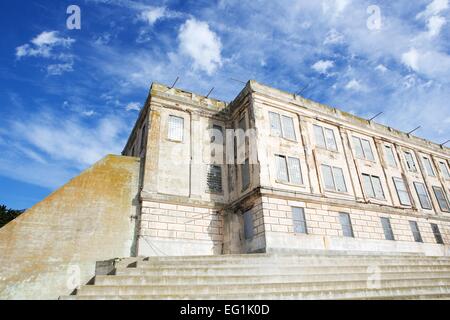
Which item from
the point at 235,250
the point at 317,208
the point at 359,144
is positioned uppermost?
the point at 359,144

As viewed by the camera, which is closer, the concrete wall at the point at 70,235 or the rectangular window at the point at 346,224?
the concrete wall at the point at 70,235

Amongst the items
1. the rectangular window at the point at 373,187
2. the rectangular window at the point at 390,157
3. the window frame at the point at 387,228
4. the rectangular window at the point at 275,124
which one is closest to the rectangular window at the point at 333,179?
the rectangular window at the point at 373,187

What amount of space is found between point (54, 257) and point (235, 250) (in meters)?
9.03

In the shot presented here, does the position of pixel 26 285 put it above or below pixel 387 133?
below

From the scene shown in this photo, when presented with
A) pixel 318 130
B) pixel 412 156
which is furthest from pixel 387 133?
pixel 318 130

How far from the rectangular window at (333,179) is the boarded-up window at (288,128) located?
10.0 feet

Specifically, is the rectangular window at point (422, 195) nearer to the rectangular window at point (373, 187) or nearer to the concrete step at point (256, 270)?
the rectangular window at point (373, 187)

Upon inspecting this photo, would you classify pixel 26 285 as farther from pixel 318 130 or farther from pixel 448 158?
pixel 448 158

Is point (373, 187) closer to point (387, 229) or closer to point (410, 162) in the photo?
point (387, 229)

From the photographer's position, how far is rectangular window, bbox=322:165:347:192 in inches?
743

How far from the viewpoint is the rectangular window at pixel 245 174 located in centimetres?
1738
